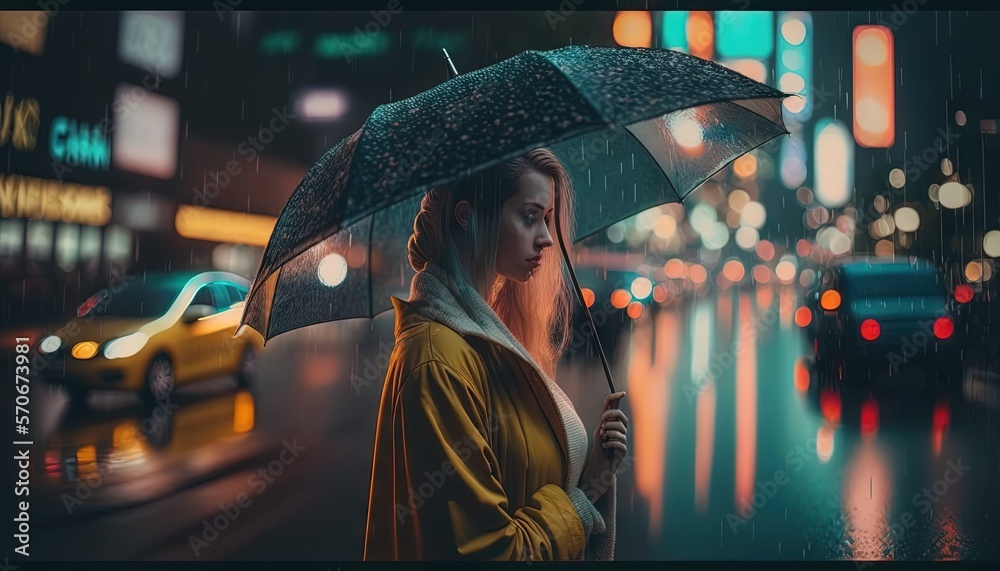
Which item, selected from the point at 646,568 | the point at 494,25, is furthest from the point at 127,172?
the point at 646,568

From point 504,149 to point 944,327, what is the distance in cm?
1174

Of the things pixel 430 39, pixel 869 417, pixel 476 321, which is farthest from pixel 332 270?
pixel 430 39

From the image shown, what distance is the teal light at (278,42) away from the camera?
98.3 ft

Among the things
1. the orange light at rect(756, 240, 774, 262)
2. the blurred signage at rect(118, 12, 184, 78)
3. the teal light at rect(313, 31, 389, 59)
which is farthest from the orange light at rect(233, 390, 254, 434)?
the orange light at rect(756, 240, 774, 262)

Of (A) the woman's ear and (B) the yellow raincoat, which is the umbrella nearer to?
(A) the woman's ear

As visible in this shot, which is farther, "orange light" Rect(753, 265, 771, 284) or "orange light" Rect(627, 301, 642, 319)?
"orange light" Rect(753, 265, 771, 284)

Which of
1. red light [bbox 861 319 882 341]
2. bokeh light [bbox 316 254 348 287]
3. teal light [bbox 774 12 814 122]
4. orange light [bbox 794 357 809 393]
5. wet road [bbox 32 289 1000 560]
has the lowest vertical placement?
wet road [bbox 32 289 1000 560]

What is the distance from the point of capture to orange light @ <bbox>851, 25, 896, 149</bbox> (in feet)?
167

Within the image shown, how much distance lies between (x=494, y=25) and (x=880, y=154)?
44.9 meters

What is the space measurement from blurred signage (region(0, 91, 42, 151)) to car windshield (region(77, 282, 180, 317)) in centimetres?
1253

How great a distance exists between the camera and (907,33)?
52656 millimetres

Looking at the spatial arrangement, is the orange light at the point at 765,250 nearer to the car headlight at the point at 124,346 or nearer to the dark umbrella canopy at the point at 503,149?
the car headlight at the point at 124,346

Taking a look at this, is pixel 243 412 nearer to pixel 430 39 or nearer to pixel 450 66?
pixel 450 66

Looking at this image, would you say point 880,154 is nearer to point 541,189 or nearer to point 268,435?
point 268,435
